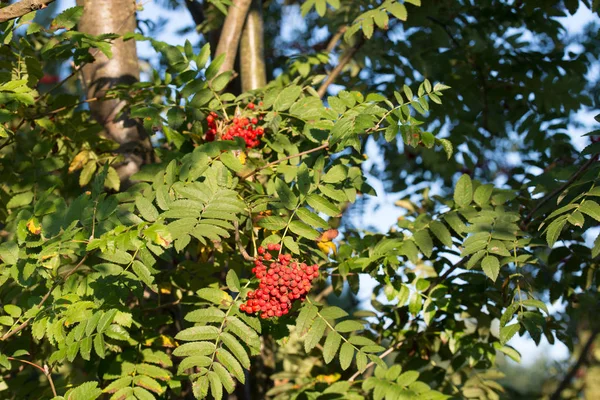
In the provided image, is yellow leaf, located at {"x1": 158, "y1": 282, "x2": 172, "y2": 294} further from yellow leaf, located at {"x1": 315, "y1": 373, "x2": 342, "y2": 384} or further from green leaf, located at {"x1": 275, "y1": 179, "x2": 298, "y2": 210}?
yellow leaf, located at {"x1": 315, "y1": 373, "x2": 342, "y2": 384}

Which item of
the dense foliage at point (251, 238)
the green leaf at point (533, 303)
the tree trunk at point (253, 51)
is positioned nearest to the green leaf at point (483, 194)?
the dense foliage at point (251, 238)

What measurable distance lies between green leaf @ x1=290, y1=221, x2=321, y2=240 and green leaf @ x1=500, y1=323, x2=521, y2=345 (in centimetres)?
60

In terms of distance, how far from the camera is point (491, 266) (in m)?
1.89

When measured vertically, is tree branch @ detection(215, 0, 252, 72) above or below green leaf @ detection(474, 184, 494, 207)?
above

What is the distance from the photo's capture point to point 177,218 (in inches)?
71.6

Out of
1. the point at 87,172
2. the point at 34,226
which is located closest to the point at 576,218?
the point at 34,226

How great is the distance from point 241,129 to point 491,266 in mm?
907

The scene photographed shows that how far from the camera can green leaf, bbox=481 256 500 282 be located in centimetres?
186

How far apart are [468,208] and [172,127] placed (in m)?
1.06

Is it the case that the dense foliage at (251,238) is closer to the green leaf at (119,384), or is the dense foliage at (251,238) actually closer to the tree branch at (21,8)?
the green leaf at (119,384)

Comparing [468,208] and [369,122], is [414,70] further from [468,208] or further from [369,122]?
[369,122]

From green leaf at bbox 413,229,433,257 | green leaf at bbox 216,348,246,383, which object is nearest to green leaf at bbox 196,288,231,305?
green leaf at bbox 216,348,246,383

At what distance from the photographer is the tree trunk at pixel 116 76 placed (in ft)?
8.70

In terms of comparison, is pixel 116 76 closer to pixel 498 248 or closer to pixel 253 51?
pixel 253 51
